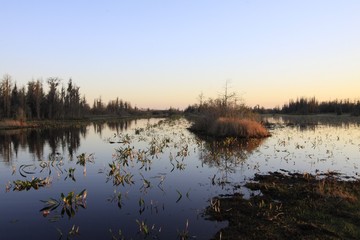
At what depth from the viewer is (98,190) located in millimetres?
13867

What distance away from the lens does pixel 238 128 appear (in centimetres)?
3603

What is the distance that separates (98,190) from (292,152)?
1629 cm

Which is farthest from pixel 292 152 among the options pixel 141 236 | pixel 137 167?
pixel 141 236

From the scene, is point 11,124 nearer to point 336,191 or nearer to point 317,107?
point 336,191

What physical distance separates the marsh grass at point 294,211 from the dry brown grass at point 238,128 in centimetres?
2120

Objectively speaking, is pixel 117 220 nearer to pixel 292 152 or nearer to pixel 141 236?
pixel 141 236

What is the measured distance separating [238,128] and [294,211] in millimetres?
25911

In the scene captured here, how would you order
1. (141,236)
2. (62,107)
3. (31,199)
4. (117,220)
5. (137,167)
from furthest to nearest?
(62,107)
(137,167)
(31,199)
(117,220)
(141,236)

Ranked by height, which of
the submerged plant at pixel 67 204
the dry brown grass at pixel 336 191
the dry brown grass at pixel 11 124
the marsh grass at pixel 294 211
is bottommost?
the submerged plant at pixel 67 204

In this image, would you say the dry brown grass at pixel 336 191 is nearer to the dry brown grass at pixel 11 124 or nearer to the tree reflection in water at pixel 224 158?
the tree reflection in water at pixel 224 158

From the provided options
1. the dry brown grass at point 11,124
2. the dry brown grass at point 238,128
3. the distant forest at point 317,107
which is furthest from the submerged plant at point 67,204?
the distant forest at point 317,107

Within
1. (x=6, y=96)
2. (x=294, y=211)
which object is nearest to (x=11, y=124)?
(x=6, y=96)

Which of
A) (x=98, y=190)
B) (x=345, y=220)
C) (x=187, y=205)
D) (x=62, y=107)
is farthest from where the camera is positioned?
(x=62, y=107)

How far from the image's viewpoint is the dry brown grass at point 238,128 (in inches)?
1404
